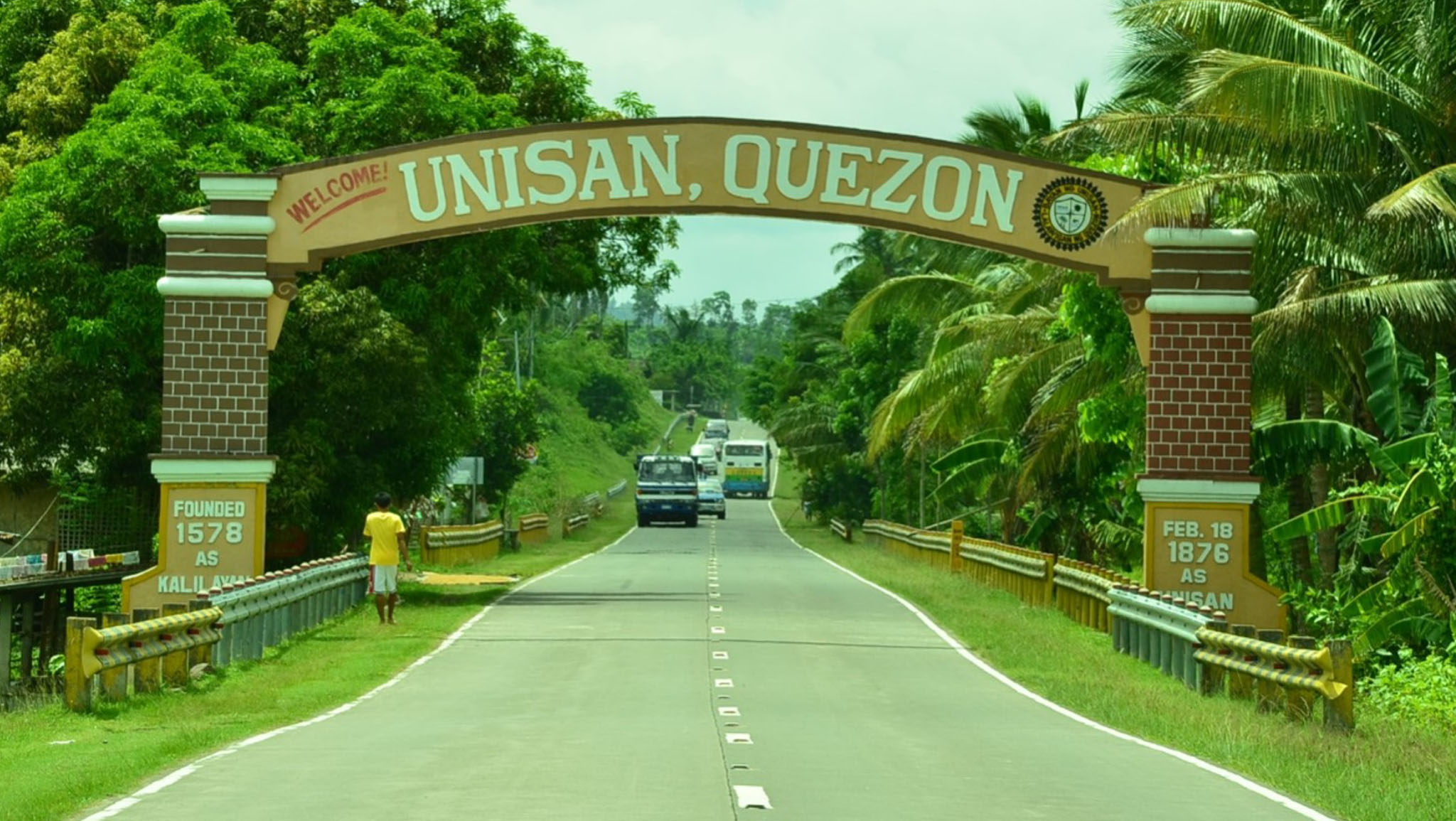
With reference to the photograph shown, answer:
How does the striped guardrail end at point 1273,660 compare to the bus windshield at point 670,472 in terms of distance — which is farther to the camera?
the bus windshield at point 670,472

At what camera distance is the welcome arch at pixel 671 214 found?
22469 millimetres

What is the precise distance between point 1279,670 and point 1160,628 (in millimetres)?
4377

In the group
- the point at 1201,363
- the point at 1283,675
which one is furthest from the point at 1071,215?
the point at 1283,675

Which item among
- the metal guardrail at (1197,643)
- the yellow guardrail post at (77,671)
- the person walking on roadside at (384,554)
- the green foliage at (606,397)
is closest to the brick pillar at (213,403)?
the person walking on roadside at (384,554)

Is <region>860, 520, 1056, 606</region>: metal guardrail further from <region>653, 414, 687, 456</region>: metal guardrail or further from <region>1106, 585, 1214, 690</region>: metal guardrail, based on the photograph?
<region>653, 414, 687, 456</region>: metal guardrail

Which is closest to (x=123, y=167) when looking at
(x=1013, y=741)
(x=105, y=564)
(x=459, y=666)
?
(x=105, y=564)

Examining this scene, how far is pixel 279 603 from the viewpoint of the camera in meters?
22.1

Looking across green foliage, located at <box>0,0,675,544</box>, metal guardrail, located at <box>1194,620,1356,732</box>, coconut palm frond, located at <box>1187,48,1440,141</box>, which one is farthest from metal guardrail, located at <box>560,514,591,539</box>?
metal guardrail, located at <box>1194,620,1356,732</box>

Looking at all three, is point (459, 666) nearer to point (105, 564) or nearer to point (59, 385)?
point (59, 385)

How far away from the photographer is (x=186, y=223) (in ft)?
75.3

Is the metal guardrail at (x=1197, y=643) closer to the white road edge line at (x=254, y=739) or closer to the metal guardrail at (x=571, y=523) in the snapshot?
the white road edge line at (x=254, y=739)

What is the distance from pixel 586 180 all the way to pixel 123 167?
25.2 ft

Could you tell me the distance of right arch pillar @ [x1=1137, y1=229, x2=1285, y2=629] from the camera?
878 inches

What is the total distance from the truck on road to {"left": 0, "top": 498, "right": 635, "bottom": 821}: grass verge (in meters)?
42.0
